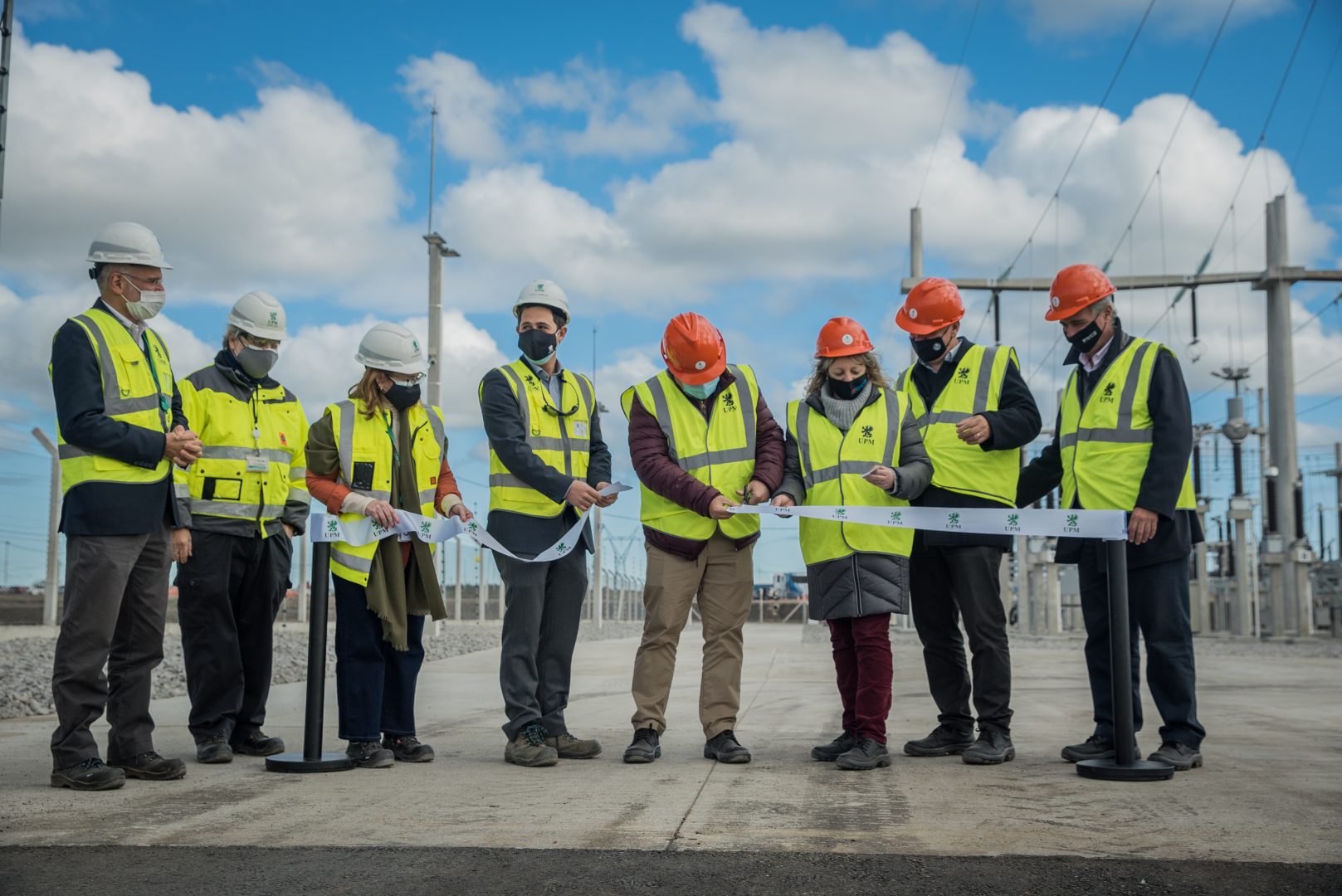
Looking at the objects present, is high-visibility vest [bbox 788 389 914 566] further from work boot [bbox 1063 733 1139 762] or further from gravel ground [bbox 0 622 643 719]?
gravel ground [bbox 0 622 643 719]

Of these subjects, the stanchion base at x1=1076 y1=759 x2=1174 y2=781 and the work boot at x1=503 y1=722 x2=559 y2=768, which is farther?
the work boot at x1=503 y1=722 x2=559 y2=768

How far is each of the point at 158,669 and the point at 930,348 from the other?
8.93 meters

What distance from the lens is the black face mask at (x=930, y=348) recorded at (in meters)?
5.71

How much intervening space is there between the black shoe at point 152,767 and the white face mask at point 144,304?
5.71 ft

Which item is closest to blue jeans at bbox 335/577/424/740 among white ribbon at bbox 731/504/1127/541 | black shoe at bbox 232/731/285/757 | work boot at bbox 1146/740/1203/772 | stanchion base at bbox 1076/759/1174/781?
black shoe at bbox 232/731/285/757

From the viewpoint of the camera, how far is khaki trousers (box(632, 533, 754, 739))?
5504mm

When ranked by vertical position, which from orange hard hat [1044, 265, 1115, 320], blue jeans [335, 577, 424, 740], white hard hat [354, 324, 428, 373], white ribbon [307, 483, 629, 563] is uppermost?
orange hard hat [1044, 265, 1115, 320]

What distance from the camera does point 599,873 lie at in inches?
124

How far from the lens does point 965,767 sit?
16.8 ft

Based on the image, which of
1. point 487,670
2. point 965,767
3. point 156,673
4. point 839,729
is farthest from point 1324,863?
point 156,673

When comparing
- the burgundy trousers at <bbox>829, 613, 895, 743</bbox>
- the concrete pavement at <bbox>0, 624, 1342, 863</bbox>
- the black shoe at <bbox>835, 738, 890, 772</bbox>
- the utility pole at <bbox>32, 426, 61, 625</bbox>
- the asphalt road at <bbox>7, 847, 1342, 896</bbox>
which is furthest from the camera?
the utility pole at <bbox>32, 426, 61, 625</bbox>

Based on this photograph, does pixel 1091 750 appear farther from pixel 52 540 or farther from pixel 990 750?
pixel 52 540

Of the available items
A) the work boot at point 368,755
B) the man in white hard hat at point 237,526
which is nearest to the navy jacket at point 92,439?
the man in white hard hat at point 237,526

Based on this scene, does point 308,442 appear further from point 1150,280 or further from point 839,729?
point 1150,280
